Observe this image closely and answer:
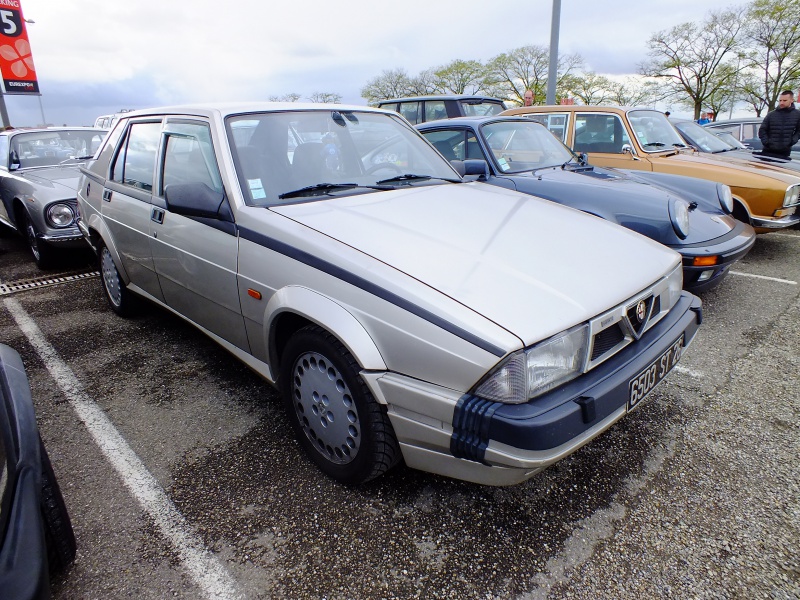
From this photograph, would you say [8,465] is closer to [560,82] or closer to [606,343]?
[606,343]

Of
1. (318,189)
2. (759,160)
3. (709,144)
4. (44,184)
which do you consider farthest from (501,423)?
(709,144)

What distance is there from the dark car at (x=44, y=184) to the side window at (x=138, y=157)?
215 cm

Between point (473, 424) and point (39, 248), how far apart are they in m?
5.71

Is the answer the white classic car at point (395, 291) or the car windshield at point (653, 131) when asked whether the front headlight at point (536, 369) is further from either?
the car windshield at point (653, 131)

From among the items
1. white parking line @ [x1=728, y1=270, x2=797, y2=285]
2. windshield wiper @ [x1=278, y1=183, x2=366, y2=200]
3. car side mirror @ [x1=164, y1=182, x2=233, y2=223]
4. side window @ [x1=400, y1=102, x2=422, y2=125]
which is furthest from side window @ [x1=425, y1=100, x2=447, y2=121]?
car side mirror @ [x1=164, y1=182, x2=233, y2=223]

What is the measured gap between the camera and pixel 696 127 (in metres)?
7.20

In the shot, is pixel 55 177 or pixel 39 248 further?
pixel 55 177

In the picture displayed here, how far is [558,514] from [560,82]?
4121cm

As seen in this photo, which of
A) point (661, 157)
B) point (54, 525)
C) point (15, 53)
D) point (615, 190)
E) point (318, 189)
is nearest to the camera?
point (54, 525)

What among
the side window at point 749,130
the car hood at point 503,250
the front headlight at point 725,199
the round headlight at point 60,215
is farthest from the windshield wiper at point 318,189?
the side window at point 749,130

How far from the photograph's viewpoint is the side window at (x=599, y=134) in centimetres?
586

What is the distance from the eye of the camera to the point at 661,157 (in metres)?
5.64

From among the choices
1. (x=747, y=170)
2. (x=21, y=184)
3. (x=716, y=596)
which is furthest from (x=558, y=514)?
(x=21, y=184)

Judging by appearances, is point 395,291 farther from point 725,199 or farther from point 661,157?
point 661,157
